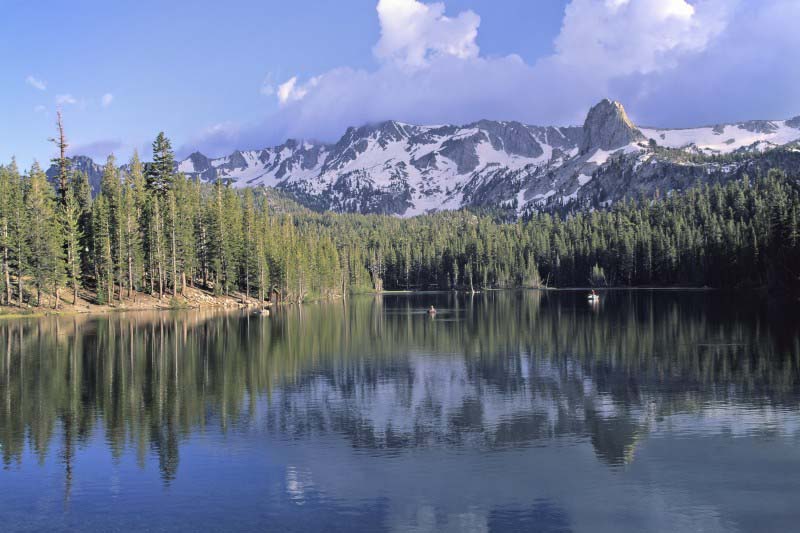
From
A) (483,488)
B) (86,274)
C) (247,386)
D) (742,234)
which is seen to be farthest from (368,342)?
(742,234)

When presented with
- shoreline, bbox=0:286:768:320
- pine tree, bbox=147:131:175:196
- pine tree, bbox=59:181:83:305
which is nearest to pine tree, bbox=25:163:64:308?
pine tree, bbox=59:181:83:305

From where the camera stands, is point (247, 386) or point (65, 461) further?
point (247, 386)

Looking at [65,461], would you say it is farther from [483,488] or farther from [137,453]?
[483,488]

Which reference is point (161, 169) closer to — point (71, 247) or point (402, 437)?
point (71, 247)

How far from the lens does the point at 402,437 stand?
28.9 meters

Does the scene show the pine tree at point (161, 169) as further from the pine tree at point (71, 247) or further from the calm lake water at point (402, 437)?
the calm lake water at point (402, 437)

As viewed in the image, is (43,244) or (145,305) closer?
(43,244)

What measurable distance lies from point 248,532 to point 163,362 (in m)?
33.5

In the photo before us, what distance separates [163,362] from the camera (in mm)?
49281

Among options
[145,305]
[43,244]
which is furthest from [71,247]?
[145,305]

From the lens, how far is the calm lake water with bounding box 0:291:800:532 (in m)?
20.0

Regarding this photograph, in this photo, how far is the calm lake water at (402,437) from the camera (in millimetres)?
20031

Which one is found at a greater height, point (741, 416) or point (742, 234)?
point (742, 234)

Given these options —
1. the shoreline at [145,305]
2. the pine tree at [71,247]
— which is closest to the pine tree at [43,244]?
the pine tree at [71,247]
